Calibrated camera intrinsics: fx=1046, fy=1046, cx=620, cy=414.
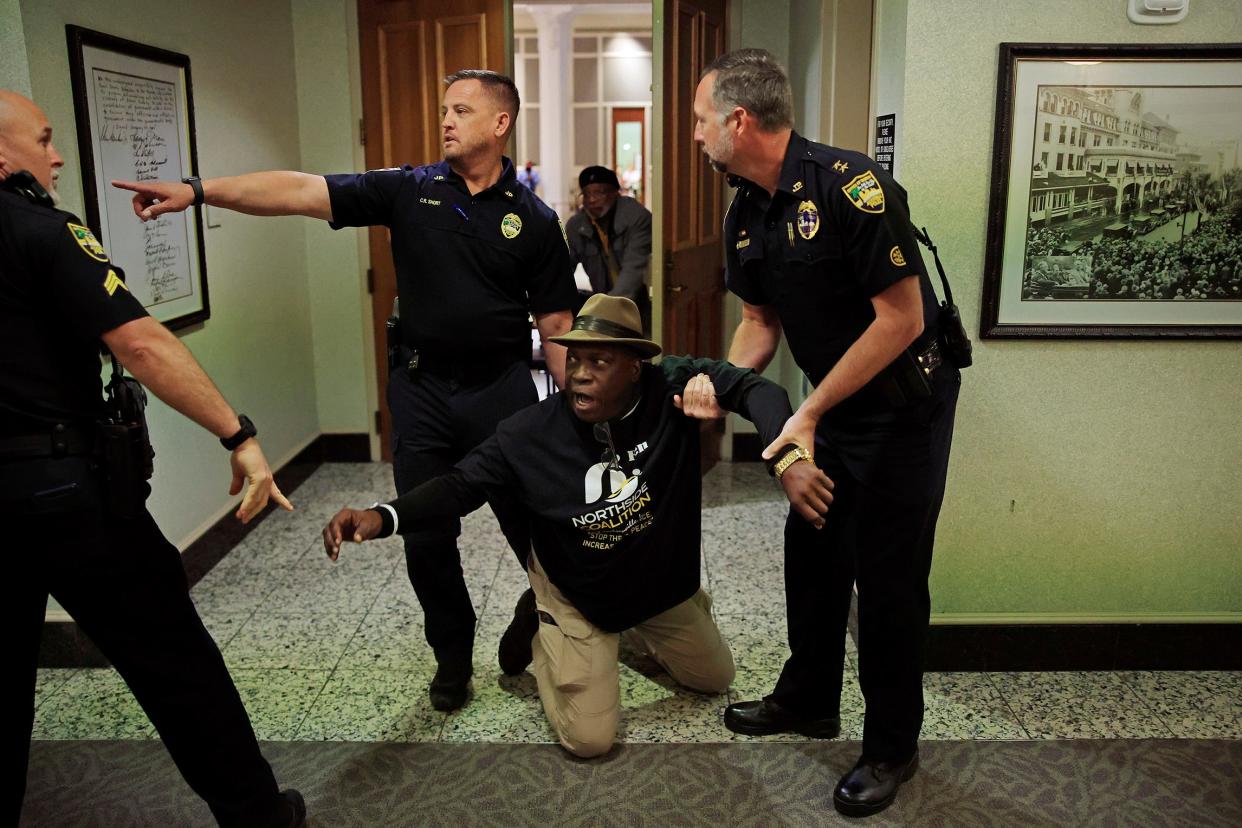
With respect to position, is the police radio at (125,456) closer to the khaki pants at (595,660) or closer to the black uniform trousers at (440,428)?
the black uniform trousers at (440,428)

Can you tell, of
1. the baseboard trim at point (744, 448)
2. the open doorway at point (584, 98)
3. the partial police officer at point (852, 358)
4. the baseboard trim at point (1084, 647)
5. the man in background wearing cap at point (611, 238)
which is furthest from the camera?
the open doorway at point (584, 98)

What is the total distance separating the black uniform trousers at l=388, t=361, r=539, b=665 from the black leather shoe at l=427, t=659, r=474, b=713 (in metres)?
0.18

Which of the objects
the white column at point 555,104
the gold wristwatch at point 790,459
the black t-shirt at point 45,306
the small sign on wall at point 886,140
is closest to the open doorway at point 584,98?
the white column at point 555,104

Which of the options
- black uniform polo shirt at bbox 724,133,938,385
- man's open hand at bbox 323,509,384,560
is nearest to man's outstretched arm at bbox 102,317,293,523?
man's open hand at bbox 323,509,384,560

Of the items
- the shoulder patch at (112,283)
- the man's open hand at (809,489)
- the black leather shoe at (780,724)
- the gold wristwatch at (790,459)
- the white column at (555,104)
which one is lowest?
the black leather shoe at (780,724)

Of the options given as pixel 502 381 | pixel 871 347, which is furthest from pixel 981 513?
pixel 502 381

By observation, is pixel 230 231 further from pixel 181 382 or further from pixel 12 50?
pixel 181 382

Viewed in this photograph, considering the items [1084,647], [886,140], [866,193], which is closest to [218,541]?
[886,140]

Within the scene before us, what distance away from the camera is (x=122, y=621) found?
1814mm

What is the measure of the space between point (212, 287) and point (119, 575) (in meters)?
2.21

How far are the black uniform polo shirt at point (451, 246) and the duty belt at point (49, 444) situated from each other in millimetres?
890

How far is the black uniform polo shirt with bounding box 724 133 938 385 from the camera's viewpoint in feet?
6.42

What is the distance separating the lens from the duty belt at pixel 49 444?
5.69 ft

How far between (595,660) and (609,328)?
2.62ft
